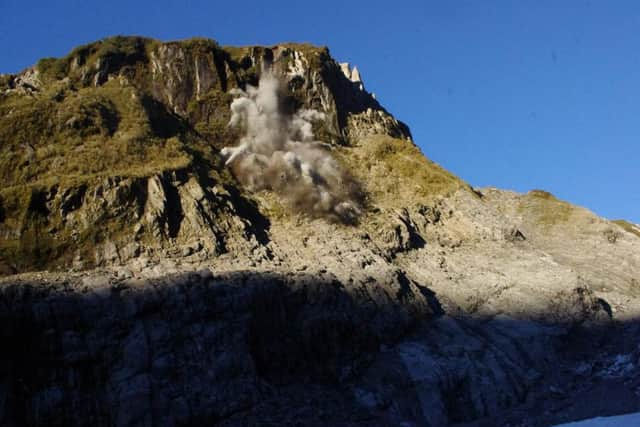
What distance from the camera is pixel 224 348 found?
24047mm

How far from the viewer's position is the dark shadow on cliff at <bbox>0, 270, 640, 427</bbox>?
69.0ft

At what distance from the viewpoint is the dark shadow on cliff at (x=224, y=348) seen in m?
21.0

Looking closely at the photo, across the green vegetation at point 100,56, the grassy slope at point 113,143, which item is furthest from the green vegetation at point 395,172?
the green vegetation at point 100,56

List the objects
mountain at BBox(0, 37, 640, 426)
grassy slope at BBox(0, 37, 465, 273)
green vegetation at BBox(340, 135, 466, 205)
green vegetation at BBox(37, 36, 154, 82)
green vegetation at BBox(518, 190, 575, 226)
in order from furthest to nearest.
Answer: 1. green vegetation at BBox(518, 190, 575, 226)
2. green vegetation at BBox(340, 135, 466, 205)
3. green vegetation at BBox(37, 36, 154, 82)
4. grassy slope at BBox(0, 37, 465, 273)
5. mountain at BBox(0, 37, 640, 426)

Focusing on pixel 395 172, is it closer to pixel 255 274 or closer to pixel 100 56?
pixel 255 274

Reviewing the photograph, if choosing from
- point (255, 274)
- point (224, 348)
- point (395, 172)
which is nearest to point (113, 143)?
point (255, 274)

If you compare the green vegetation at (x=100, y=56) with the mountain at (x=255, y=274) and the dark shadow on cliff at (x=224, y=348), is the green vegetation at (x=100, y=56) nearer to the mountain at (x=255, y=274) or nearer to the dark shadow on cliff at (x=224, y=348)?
the mountain at (x=255, y=274)

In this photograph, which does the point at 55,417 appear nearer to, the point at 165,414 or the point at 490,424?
the point at 165,414

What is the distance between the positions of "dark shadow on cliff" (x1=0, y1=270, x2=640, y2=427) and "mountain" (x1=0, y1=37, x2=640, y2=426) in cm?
7

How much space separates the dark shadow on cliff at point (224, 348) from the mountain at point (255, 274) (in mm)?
74

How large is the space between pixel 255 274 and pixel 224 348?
12.6 ft

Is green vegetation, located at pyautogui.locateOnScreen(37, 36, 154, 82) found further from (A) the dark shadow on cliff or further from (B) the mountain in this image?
(A) the dark shadow on cliff

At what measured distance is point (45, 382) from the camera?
2083 cm

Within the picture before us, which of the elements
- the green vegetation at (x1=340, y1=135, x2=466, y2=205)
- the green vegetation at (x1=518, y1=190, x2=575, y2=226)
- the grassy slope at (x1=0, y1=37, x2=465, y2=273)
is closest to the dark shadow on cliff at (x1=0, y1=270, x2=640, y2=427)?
the grassy slope at (x1=0, y1=37, x2=465, y2=273)
